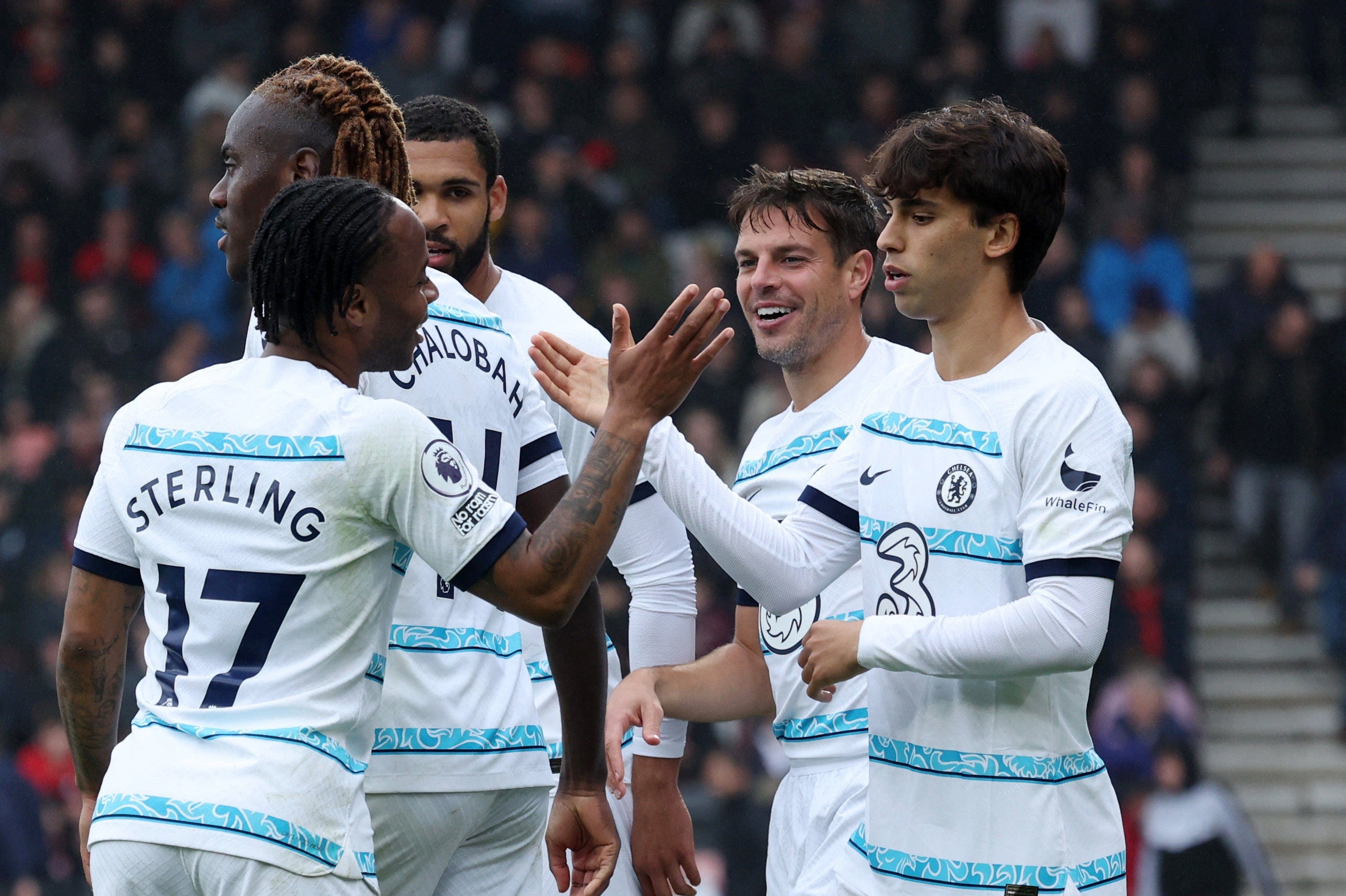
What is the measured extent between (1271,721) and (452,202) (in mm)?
8196

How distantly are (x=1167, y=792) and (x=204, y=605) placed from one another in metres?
7.51

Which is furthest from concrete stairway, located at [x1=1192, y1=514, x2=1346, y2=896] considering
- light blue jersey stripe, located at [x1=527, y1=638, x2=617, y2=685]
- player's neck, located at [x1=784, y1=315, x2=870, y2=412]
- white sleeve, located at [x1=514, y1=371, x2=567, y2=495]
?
white sleeve, located at [x1=514, y1=371, x2=567, y2=495]

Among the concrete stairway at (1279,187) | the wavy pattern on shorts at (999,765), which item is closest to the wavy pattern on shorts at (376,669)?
the wavy pattern on shorts at (999,765)

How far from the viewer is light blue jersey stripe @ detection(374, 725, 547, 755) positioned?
10.3 ft

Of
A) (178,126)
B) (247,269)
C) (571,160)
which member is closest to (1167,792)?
(571,160)

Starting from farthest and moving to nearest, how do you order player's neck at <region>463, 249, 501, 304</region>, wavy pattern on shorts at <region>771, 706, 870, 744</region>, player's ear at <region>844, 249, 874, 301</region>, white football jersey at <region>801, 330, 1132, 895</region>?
player's ear at <region>844, 249, 874, 301</region>
player's neck at <region>463, 249, 501, 304</region>
wavy pattern on shorts at <region>771, 706, 870, 744</region>
white football jersey at <region>801, 330, 1132, 895</region>

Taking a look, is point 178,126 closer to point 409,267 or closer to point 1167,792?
point 1167,792

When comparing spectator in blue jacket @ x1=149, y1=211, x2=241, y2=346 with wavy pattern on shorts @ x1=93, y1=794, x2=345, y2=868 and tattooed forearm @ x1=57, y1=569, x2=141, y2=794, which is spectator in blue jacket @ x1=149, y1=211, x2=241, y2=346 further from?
wavy pattern on shorts @ x1=93, y1=794, x2=345, y2=868

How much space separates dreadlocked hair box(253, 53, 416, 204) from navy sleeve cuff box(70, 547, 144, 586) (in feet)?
2.71

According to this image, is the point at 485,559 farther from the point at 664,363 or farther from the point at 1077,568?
the point at 1077,568

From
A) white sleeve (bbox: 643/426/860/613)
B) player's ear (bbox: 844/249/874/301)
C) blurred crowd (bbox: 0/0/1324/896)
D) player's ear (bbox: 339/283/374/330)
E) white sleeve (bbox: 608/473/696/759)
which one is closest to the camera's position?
player's ear (bbox: 339/283/374/330)

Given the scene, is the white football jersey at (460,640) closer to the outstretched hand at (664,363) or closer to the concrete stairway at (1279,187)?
the outstretched hand at (664,363)

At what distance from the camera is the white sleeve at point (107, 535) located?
268 centimetres

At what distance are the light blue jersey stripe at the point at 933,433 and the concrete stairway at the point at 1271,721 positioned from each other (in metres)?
7.77
